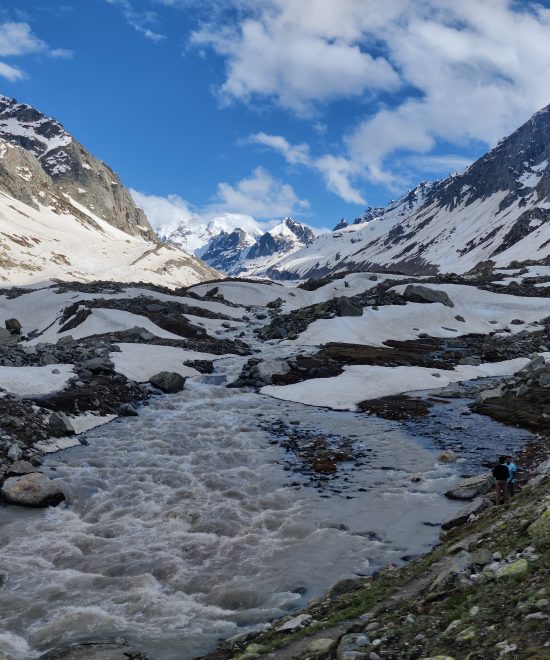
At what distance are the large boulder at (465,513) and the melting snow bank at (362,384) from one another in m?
18.9

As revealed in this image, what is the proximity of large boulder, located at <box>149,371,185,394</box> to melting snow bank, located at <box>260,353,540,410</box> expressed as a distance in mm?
6503

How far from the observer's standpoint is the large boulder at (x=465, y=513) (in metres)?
17.3

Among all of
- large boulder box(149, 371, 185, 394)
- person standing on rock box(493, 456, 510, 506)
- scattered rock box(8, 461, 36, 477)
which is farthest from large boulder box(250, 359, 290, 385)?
person standing on rock box(493, 456, 510, 506)

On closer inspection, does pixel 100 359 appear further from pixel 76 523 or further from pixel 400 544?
pixel 400 544

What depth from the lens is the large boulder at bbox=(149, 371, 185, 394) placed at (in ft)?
128

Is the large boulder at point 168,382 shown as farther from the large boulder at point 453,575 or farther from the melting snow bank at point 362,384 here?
the large boulder at point 453,575

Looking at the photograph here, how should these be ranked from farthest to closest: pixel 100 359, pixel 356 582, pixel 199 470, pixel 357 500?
pixel 100 359 → pixel 199 470 → pixel 357 500 → pixel 356 582

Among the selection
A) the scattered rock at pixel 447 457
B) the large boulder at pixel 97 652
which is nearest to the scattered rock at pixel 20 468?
the large boulder at pixel 97 652

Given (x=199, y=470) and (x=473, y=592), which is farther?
(x=199, y=470)

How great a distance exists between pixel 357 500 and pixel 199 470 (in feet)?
23.8

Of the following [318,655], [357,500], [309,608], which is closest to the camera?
[318,655]

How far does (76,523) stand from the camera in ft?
59.8

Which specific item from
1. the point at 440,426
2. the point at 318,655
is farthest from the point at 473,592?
the point at 440,426

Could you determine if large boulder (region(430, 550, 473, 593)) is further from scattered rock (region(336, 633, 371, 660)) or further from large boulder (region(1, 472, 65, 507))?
large boulder (region(1, 472, 65, 507))
